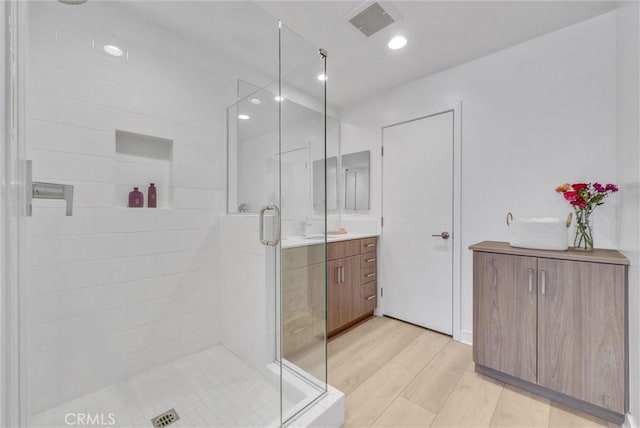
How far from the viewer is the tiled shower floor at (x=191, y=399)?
4.68 feet

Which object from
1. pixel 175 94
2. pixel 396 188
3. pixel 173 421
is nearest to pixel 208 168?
pixel 175 94

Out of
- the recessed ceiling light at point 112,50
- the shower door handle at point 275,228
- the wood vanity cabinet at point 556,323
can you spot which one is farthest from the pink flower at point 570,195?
the recessed ceiling light at point 112,50

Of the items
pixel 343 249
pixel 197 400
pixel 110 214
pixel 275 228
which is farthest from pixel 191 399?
pixel 343 249

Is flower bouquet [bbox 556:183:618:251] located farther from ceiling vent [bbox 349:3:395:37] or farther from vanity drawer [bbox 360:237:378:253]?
ceiling vent [bbox 349:3:395:37]

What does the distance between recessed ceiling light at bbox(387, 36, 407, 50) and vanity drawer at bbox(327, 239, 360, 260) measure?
166cm

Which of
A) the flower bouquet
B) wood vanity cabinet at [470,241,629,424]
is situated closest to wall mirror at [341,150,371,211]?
wood vanity cabinet at [470,241,629,424]

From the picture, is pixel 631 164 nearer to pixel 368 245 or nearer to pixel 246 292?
pixel 368 245

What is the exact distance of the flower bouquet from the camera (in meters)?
1.72

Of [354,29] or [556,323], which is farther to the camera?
[354,29]

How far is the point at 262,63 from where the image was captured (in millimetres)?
2252

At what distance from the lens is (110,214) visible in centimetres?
170

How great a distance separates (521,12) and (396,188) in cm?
157

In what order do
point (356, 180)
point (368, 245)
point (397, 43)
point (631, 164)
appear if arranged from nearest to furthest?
point (631, 164) < point (397, 43) < point (368, 245) < point (356, 180)

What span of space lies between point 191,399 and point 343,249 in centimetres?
152
